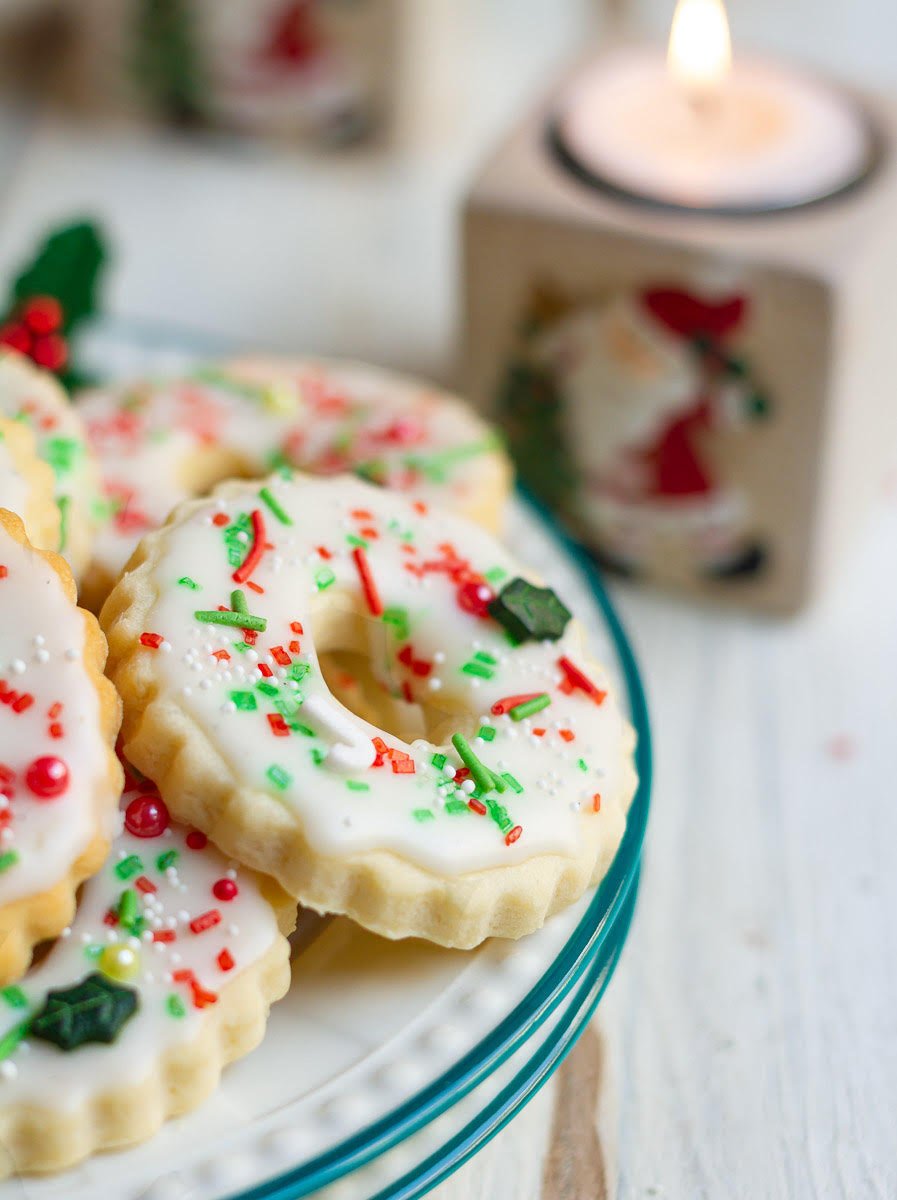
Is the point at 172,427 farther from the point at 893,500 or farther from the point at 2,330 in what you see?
the point at 893,500

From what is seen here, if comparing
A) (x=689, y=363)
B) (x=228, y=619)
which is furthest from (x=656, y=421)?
(x=228, y=619)

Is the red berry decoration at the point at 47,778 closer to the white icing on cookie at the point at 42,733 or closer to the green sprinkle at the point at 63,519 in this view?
the white icing on cookie at the point at 42,733

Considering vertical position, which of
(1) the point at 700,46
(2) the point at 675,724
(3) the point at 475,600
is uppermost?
(1) the point at 700,46

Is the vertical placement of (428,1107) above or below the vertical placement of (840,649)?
above

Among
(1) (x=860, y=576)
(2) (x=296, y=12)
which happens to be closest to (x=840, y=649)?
(1) (x=860, y=576)

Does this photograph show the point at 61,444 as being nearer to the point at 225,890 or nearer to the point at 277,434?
the point at 277,434

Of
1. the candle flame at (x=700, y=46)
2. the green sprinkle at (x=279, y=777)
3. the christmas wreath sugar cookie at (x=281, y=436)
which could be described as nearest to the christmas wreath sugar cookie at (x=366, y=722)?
the green sprinkle at (x=279, y=777)

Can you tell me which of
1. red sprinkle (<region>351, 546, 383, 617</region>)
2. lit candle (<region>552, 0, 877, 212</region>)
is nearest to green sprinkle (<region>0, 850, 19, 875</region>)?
red sprinkle (<region>351, 546, 383, 617</region>)
